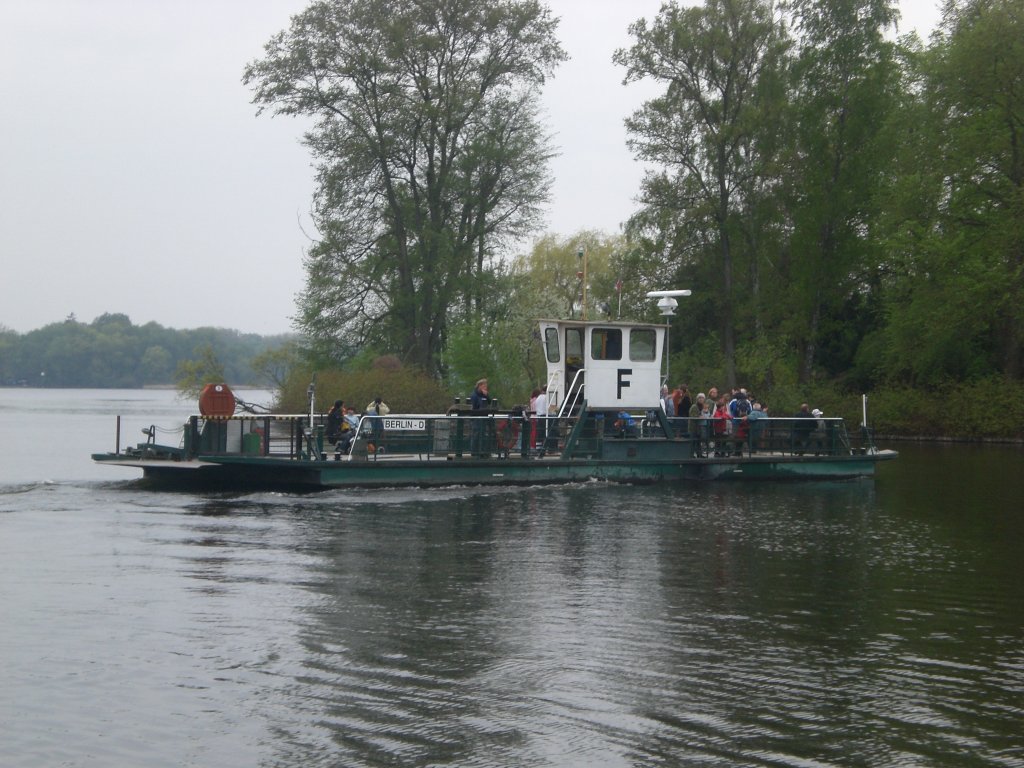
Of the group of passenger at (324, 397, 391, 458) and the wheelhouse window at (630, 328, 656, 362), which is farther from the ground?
the wheelhouse window at (630, 328, 656, 362)

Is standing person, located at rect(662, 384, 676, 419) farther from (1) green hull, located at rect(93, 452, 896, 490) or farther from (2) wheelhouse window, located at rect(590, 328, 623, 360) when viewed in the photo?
(2) wheelhouse window, located at rect(590, 328, 623, 360)

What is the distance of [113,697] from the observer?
883cm

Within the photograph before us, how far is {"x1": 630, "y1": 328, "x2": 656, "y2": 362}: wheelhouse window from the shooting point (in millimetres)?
26094

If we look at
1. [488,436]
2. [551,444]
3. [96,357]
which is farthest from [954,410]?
[96,357]

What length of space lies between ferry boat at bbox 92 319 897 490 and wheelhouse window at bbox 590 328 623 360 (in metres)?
0.02

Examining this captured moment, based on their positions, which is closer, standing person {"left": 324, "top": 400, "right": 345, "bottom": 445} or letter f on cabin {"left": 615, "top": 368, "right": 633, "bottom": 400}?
standing person {"left": 324, "top": 400, "right": 345, "bottom": 445}

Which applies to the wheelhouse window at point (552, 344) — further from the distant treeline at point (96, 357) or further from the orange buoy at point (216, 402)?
the distant treeline at point (96, 357)

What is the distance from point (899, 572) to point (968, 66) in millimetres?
33880

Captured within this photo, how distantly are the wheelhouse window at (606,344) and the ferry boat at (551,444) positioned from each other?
0.02m

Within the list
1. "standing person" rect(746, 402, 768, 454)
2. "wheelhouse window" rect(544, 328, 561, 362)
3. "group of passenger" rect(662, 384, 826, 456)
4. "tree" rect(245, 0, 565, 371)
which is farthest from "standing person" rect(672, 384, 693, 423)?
"tree" rect(245, 0, 565, 371)

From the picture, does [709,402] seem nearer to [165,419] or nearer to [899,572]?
[899,572]

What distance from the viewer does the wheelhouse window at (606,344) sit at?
1021 inches

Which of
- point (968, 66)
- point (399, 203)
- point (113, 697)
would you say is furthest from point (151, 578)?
point (968, 66)

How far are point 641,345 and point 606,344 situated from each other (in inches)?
31.2
